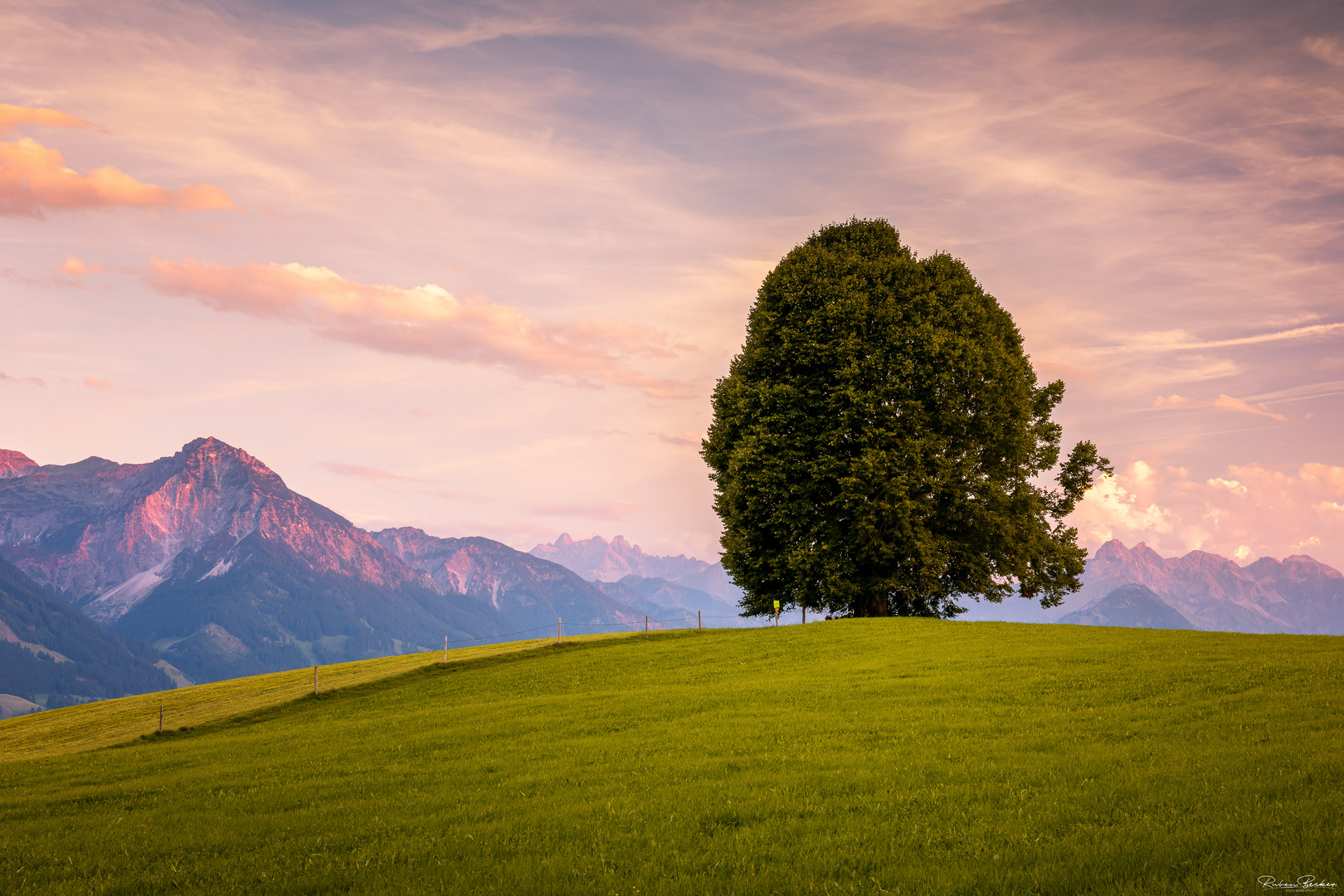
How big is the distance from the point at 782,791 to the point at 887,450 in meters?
34.0

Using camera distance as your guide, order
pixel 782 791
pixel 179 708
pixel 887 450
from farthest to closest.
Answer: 1. pixel 179 708
2. pixel 887 450
3. pixel 782 791

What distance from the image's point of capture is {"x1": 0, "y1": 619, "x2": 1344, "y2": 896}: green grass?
12.1m

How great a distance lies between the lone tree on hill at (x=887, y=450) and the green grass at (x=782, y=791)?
14.5 meters

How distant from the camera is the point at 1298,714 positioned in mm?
19625

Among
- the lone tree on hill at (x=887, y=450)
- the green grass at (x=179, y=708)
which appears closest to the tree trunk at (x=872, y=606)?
the lone tree on hill at (x=887, y=450)

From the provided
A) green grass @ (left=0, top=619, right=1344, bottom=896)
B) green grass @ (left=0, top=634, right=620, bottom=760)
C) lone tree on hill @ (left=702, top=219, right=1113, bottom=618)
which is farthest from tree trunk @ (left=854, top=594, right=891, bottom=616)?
green grass @ (left=0, top=634, right=620, bottom=760)

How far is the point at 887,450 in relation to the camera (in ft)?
158

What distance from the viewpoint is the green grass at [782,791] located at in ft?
39.8

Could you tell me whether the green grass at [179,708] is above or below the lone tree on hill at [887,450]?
below

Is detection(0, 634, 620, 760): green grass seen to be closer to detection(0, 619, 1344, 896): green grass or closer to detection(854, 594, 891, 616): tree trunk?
detection(0, 619, 1344, 896): green grass

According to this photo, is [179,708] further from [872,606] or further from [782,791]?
[782,791]

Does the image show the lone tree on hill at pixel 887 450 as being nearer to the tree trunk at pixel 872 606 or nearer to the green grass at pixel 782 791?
the tree trunk at pixel 872 606

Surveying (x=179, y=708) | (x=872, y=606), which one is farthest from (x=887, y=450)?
(x=179, y=708)

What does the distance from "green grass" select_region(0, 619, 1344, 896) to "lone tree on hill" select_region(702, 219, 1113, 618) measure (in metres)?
14.5
